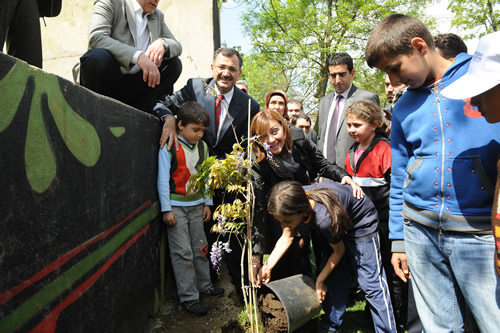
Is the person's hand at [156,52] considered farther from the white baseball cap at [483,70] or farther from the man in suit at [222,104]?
the white baseball cap at [483,70]

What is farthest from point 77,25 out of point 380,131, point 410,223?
point 410,223

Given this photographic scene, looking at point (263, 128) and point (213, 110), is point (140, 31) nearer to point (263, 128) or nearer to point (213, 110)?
point (213, 110)

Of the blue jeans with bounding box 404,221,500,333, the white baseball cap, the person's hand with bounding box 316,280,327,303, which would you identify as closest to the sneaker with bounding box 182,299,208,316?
the person's hand with bounding box 316,280,327,303

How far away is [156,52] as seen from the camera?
2955 mm

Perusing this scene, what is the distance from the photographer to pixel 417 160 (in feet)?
6.23

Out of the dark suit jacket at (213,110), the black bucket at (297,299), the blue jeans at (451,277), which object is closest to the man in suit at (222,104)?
the dark suit jacket at (213,110)

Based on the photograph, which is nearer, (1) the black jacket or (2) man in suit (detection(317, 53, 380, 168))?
(1) the black jacket

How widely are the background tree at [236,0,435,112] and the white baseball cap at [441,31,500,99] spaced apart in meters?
13.4

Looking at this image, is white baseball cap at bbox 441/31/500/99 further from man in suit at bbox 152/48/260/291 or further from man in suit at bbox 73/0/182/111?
man in suit at bbox 152/48/260/291

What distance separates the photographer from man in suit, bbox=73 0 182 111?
2.76m

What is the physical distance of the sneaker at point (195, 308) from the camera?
122 inches

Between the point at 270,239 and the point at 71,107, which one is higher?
the point at 71,107

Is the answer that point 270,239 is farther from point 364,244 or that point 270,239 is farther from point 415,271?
point 415,271

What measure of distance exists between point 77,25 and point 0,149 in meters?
4.94
